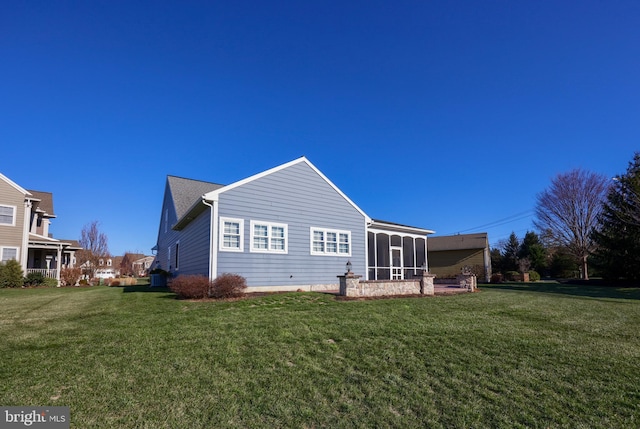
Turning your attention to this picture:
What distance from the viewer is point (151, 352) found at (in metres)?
5.07

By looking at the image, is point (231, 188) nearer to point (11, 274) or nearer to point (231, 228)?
point (231, 228)

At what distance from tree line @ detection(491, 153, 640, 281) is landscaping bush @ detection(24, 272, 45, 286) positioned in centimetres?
3436

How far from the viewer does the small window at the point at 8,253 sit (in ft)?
68.9

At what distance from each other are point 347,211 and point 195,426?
14156 mm

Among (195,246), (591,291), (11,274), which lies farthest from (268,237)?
(11,274)

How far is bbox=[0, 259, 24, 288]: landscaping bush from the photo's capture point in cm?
1939

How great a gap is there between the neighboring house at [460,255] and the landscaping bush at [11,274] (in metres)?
31.8

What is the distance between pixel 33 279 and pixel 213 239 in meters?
16.2

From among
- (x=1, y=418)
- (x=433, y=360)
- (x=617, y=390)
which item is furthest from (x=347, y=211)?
(x=1, y=418)

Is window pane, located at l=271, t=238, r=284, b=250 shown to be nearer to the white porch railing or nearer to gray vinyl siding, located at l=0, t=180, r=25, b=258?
the white porch railing

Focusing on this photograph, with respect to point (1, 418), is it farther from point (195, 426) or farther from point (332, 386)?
point (332, 386)

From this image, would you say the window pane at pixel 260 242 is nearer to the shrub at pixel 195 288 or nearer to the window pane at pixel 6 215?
the shrub at pixel 195 288

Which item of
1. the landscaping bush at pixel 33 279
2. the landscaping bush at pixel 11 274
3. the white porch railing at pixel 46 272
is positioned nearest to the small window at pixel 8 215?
the landscaping bush at pixel 11 274

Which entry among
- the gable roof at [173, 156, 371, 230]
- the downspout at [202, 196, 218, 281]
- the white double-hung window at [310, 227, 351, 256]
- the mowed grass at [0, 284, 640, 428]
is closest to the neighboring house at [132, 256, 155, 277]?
the gable roof at [173, 156, 371, 230]
